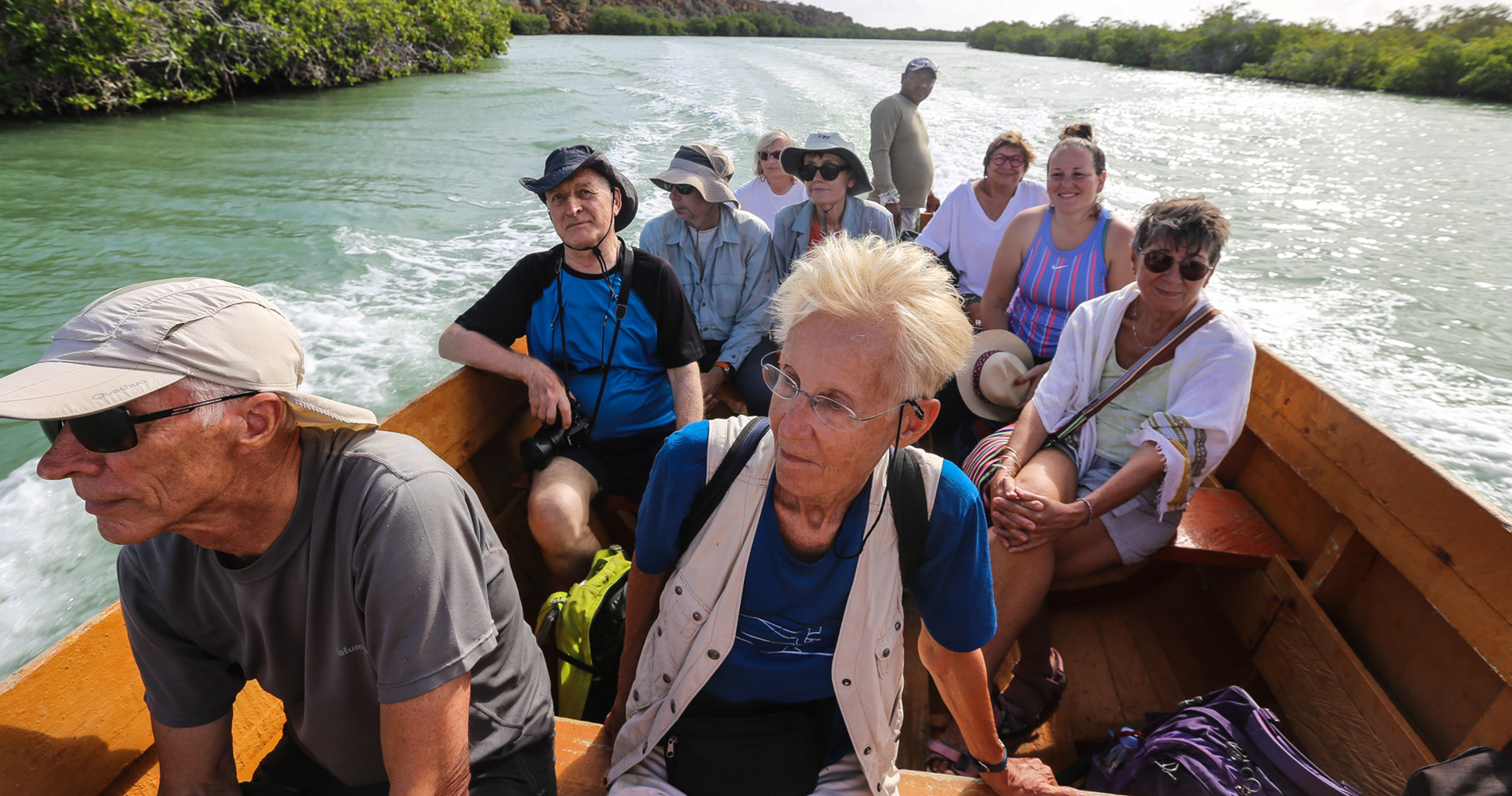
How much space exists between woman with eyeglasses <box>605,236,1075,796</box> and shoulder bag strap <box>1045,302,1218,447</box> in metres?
1.03

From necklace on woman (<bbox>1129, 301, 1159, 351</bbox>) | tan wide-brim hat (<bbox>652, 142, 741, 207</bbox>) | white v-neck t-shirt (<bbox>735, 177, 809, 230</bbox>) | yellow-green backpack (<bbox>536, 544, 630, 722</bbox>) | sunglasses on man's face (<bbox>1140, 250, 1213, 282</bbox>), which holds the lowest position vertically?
yellow-green backpack (<bbox>536, 544, 630, 722</bbox>)

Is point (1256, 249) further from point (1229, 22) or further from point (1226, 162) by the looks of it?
point (1229, 22)

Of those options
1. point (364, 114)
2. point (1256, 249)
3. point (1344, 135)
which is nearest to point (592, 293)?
point (1256, 249)

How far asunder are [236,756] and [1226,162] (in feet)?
49.7

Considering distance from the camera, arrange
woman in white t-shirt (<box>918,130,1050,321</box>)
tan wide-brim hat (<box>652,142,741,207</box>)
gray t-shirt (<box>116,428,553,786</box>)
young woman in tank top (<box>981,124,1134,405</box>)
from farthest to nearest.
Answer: woman in white t-shirt (<box>918,130,1050,321</box>) → tan wide-brim hat (<box>652,142,741,207</box>) → young woman in tank top (<box>981,124,1134,405</box>) → gray t-shirt (<box>116,428,553,786</box>)

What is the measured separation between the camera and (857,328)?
1.11m

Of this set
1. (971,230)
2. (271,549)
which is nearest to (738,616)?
(271,549)

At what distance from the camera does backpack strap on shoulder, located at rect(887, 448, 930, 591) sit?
3.89 feet

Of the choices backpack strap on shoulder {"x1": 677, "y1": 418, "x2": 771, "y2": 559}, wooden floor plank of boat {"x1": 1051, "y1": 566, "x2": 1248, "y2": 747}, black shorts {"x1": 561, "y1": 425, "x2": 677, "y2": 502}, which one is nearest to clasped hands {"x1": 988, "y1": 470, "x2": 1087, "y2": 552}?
wooden floor plank of boat {"x1": 1051, "y1": 566, "x2": 1248, "y2": 747}

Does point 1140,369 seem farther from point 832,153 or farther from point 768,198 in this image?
point 768,198

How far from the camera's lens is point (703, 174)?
10.2 feet

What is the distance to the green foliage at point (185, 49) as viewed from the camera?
9664 mm

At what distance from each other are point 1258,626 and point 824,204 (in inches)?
87.2

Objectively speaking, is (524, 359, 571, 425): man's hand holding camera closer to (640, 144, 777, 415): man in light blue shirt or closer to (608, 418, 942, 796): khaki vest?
(640, 144, 777, 415): man in light blue shirt
